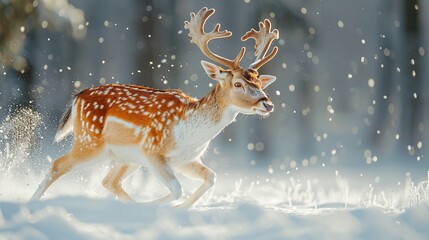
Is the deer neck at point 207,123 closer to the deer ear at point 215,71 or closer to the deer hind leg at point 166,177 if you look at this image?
the deer ear at point 215,71

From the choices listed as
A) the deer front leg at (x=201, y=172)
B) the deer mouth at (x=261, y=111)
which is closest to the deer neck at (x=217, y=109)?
the deer mouth at (x=261, y=111)

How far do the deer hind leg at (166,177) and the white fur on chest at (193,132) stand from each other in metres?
0.12

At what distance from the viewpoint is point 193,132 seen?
5984 mm

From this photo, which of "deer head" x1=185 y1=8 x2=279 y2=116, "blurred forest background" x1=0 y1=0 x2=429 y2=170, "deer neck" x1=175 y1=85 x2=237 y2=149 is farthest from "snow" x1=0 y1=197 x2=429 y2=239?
"blurred forest background" x1=0 y1=0 x2=429 y2=170

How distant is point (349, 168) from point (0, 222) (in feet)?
31.9

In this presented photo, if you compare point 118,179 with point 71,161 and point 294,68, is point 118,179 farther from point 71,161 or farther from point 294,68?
point 294,68

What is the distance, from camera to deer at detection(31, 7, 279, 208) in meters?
5.89

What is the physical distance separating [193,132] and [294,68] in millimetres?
10177

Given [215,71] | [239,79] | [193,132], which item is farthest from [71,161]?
[239,79]

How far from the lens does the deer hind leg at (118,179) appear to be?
652cm

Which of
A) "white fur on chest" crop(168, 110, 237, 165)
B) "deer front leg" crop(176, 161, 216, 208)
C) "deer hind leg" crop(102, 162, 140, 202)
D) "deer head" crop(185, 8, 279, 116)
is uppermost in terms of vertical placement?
"deer head" crop(185, 8, 279, 116)

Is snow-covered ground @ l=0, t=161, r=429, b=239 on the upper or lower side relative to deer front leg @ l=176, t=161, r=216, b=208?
lower

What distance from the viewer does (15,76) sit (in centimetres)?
1184

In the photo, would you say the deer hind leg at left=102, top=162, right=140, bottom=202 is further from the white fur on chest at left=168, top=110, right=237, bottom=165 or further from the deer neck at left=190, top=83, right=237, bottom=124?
the deer neck at left=190, top=83, right=237, bottom=124
